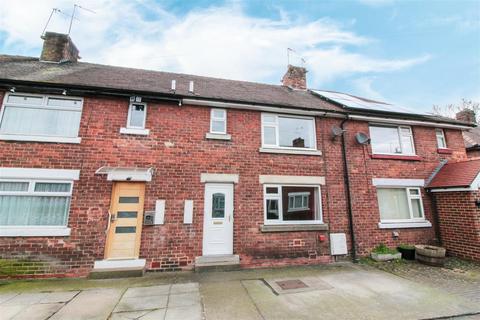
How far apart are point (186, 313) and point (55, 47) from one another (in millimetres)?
11492

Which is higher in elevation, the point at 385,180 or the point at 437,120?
the point at 437,120

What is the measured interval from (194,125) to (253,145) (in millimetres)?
2108

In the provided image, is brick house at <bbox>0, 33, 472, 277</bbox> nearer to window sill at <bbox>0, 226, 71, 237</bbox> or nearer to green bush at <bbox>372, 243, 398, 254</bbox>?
window sill at <bbox>0, 226, 71, 237</bbox>

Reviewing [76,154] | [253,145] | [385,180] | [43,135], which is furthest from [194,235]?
[385,180]

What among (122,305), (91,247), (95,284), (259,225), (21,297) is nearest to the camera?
(122,305)

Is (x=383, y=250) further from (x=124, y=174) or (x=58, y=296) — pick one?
(x=58, y=296)

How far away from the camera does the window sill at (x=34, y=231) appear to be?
5629mm

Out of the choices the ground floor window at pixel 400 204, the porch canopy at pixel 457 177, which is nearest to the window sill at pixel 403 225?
the ground floor window at pixel 400 204

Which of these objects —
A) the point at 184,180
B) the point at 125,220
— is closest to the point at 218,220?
the point at 184,180

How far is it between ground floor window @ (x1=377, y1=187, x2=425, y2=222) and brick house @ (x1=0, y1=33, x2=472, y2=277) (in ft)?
0.14

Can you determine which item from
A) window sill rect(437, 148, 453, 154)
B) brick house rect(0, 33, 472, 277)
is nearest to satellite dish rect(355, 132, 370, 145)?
brick house rect(0, 33, 472, 277)

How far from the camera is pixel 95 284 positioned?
5.32 metres

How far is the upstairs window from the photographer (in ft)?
22.8

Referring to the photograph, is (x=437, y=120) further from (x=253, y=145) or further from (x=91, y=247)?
(x=91, y=247)
